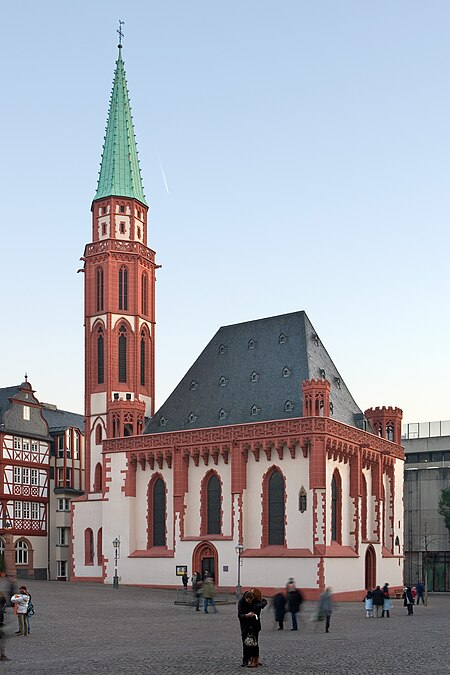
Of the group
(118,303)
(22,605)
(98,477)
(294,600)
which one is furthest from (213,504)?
(22,605)

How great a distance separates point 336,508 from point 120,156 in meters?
33.0

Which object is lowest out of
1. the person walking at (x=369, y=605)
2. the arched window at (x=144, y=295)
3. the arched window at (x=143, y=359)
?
the person walking at (x=369, y=605)

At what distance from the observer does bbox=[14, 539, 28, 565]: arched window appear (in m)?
78.1

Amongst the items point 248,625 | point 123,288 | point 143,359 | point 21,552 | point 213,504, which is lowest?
point 21,552

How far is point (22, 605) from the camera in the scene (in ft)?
100

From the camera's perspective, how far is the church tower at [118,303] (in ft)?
243

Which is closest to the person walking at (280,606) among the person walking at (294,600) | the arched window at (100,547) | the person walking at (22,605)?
the person walking at (294,600)

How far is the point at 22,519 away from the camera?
258 feet

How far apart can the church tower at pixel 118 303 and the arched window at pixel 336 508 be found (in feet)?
51.4

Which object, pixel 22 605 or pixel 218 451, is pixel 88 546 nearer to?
pixel 218 451

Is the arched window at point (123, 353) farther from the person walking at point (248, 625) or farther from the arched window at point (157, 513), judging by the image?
the person walking at point (248, 625)

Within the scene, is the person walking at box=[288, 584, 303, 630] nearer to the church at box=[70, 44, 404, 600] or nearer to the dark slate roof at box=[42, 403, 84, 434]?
the church at box=[70, 44, 404, 600]

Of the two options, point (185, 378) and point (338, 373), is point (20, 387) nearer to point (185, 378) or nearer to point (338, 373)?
point (185, 378)

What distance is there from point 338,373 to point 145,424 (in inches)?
587
